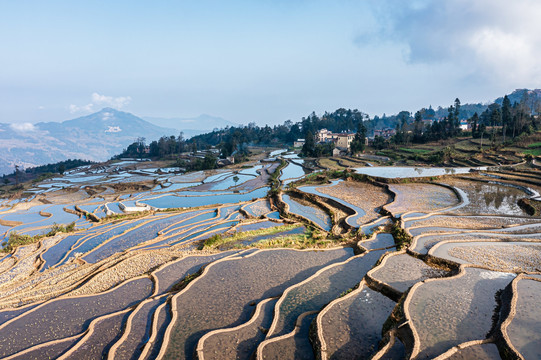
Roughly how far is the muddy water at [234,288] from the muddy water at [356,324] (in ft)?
7.21

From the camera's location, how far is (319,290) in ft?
29.9

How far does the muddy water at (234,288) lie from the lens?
756 cm

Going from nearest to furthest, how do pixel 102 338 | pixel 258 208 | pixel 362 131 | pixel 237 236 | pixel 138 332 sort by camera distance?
pixel 102 338
pixel 138 332
pixel 237 236
pixel 258 208
pixel 362 131

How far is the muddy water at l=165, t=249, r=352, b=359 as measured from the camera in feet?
24.8

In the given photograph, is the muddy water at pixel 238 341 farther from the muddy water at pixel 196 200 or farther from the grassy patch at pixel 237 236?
the muddy water at pixel 196 200

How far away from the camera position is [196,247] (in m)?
14.2

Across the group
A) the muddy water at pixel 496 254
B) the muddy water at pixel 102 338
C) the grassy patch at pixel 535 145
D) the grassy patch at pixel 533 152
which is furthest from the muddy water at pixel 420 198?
→ the grassy patch at pixel 535 145

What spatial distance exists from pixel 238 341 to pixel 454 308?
5.57 metres

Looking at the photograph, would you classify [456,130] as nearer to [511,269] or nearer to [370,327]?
[511,269]

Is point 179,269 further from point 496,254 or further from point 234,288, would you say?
point 496,254

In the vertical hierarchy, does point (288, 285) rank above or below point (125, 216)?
above

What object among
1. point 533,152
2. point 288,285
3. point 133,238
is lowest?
point 133,238

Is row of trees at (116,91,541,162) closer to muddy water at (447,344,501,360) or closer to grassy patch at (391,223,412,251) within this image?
grassy patch at (391,223,412,251)

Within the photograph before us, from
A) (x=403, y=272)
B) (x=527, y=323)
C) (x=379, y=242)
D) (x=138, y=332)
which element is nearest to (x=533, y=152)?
(x=379, y=242)
